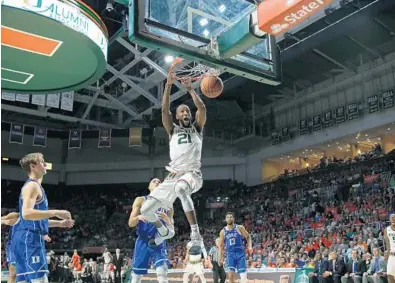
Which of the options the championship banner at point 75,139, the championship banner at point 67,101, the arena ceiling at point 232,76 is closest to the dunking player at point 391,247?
the arena ceiling at point 232,76

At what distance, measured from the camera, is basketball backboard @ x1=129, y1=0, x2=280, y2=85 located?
6.66m

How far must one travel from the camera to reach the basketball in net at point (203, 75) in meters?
6.44

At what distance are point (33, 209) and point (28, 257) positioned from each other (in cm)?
57

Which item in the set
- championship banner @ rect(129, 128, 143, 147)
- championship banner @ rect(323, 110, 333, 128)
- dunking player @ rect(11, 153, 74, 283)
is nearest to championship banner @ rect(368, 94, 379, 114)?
championship banner @ rect(323, 110, 333, 128)

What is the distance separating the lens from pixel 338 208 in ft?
70.4

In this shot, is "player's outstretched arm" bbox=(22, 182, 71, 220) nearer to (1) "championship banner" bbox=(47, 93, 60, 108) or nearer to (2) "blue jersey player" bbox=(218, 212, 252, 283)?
(2) "blue jersey player" bbox=(218, 212, 252, 283)

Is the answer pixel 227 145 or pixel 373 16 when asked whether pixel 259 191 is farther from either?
pixel 373 16

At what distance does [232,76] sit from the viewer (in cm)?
2544

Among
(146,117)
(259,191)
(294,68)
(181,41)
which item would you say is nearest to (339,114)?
(294,68)

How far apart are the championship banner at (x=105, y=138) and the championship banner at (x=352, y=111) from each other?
14.6 meters

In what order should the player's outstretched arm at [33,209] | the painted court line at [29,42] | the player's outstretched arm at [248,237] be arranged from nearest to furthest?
the player's outstretched arm at [33,209] → the player's outstretched arm at [248,237] → the painted court line at [29,42]

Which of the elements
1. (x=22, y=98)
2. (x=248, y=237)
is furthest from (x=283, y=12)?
(x=22, y=98)

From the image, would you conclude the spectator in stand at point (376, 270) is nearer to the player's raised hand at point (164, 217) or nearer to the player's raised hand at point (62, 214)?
the player's raised hand at point (164, 217)

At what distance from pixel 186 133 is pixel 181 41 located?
1.75 metres
